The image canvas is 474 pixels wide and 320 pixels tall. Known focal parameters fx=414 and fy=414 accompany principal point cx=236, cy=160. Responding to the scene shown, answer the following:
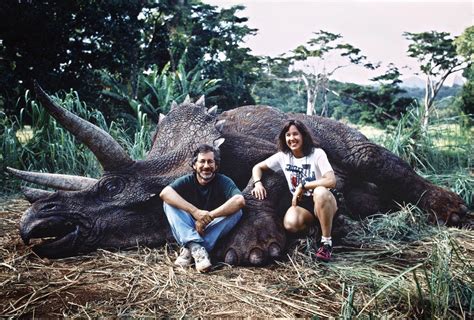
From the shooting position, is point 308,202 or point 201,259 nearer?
point 201,259

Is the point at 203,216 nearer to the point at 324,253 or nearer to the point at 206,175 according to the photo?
the point at 206,175

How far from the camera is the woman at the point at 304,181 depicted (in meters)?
2.73

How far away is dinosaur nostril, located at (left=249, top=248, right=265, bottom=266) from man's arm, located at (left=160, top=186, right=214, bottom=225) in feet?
1.13

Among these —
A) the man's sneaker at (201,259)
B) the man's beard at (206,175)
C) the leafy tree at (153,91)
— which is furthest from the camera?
the leafy tree at (153,91)

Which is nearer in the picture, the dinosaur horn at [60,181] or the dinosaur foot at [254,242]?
the dinosaur foot at [254,242]

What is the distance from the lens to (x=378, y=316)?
1779 mm

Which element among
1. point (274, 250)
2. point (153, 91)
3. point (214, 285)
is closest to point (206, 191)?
point (274, 250)

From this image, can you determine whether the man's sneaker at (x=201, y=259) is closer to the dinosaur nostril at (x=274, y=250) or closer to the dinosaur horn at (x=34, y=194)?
the dinosaur nostril at (x=274, y=250)

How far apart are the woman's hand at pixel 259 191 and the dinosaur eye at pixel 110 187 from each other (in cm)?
94

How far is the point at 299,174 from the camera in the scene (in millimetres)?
2961

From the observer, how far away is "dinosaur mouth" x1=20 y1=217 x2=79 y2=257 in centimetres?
259

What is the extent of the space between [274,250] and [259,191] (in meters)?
0.48

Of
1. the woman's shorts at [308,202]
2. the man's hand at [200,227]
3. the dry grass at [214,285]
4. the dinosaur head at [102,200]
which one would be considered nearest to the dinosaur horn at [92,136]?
the dinosaur head at [102,200]

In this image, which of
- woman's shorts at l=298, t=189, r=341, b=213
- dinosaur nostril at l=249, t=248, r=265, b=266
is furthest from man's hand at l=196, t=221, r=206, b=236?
woman's shorts at l=298, t=189, r=341, b=213
